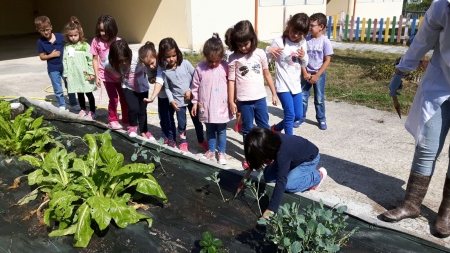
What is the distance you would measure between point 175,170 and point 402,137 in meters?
2.84

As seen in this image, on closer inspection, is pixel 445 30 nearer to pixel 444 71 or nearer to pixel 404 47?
Answer: pixel 444 71

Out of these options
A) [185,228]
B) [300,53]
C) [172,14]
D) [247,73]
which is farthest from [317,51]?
[172,14]

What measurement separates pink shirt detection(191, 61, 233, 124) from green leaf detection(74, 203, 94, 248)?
164cm

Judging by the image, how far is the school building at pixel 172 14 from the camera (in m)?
10.7

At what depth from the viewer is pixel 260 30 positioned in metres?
12.9

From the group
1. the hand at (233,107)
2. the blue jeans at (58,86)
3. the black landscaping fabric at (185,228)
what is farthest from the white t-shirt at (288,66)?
the blue jeans at (58,86)

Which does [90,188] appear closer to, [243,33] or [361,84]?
[243,33]

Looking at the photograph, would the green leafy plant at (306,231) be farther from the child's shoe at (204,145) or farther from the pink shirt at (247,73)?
the child's shoe at (204,145)

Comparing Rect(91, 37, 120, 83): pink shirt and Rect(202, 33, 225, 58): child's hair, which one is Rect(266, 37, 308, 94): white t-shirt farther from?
Rect(91, 37, 120, 83): pink shirt

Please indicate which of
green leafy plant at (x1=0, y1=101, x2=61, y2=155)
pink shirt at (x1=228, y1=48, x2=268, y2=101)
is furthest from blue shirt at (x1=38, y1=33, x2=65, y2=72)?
pink shirt at (x1=228, y1=48, x2=268, y2=101)

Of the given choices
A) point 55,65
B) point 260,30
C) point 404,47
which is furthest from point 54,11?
point 404,47

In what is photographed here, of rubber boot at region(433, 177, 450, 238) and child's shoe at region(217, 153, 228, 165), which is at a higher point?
rubber boot at region(433, 177, 450, 238)

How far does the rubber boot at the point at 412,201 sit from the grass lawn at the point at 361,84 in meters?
2.89

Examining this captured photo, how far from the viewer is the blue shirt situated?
5.27m
